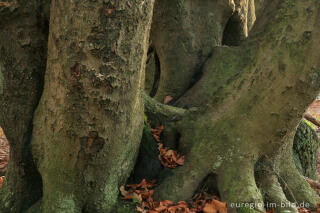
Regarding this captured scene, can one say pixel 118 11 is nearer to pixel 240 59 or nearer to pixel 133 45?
pixel 133 45

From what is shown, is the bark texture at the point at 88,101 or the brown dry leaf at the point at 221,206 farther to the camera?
the brown dry leaf at the point at 221,206

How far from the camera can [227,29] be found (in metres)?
4.29

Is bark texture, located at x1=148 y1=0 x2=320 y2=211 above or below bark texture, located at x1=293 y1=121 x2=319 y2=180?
above

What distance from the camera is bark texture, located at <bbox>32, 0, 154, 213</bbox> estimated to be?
1.79 meters

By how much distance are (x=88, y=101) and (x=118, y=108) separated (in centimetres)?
22

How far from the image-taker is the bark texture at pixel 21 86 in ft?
6.53

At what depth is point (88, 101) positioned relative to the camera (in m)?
1.86

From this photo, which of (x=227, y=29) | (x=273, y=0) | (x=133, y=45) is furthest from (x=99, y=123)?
(x=227, y=29)

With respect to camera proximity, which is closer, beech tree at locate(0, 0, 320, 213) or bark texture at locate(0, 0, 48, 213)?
beech tree at locate(0, 0, 320, 213)

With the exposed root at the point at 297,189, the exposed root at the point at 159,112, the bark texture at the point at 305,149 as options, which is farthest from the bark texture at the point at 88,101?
the bark texture at the point at 305,149

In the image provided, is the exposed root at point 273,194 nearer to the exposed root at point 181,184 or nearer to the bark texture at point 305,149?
the exposed root at point 181,184

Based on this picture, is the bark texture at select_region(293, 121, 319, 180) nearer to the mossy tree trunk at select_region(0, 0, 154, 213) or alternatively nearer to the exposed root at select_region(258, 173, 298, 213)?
the exposed root at select_region(258, 173, 298, 213)

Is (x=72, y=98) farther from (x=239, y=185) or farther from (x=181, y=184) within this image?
(x=239, y=185)

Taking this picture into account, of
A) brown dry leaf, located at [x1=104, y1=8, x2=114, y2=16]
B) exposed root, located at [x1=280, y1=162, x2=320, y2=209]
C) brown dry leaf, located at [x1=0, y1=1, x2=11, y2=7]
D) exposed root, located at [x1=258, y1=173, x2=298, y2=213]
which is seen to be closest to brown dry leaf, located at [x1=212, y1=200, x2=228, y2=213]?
exposed root, located at [x1=258, y1=173, x2=298, y2=213]
